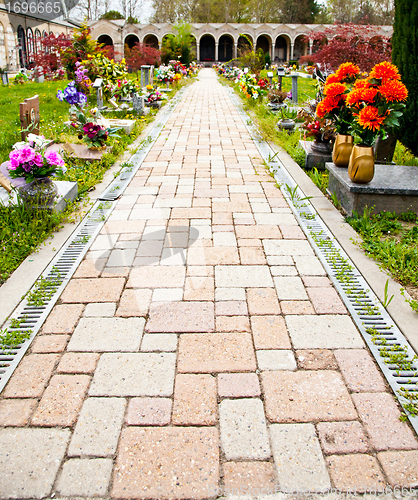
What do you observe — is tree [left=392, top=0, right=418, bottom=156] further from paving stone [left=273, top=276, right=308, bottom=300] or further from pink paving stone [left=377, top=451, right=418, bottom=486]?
pink paving stone [left=377, top=451, right=418, bottom=486]

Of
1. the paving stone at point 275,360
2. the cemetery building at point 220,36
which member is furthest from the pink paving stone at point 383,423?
the cemetery building at point 220,36

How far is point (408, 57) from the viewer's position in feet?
15.3

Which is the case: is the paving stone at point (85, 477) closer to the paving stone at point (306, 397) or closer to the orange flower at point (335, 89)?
the paving stone at point (306, 397)

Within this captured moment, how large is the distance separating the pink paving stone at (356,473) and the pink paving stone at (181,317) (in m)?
1.00

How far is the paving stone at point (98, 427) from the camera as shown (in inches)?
65.9

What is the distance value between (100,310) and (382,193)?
2690 millimetres

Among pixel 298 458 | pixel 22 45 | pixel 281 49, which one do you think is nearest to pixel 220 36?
pixel 281 49

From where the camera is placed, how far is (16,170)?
367 centimetres

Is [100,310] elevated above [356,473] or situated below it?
above

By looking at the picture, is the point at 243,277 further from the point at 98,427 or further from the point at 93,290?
the point at 98,427

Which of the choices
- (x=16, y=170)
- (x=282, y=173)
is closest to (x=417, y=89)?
(x=282, y=173)

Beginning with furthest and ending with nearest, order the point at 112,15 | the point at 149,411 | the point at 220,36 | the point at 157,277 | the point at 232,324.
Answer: the point at 112,15 < the point at 220,36 < the point at 157,277 < the point at 232,324 < the point at 149,411

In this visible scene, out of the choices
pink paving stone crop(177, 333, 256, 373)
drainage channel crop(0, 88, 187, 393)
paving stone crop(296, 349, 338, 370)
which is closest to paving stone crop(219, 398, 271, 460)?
pink paving stone crop(177, 333, 256, 373)

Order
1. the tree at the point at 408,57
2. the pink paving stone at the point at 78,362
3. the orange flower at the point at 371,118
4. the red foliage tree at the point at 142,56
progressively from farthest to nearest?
the red foliage tree at the point at 142,56
the tree at the point at 408,57
the orange flower at the point at 371,118
the pink paving stone at the point at 78,362
